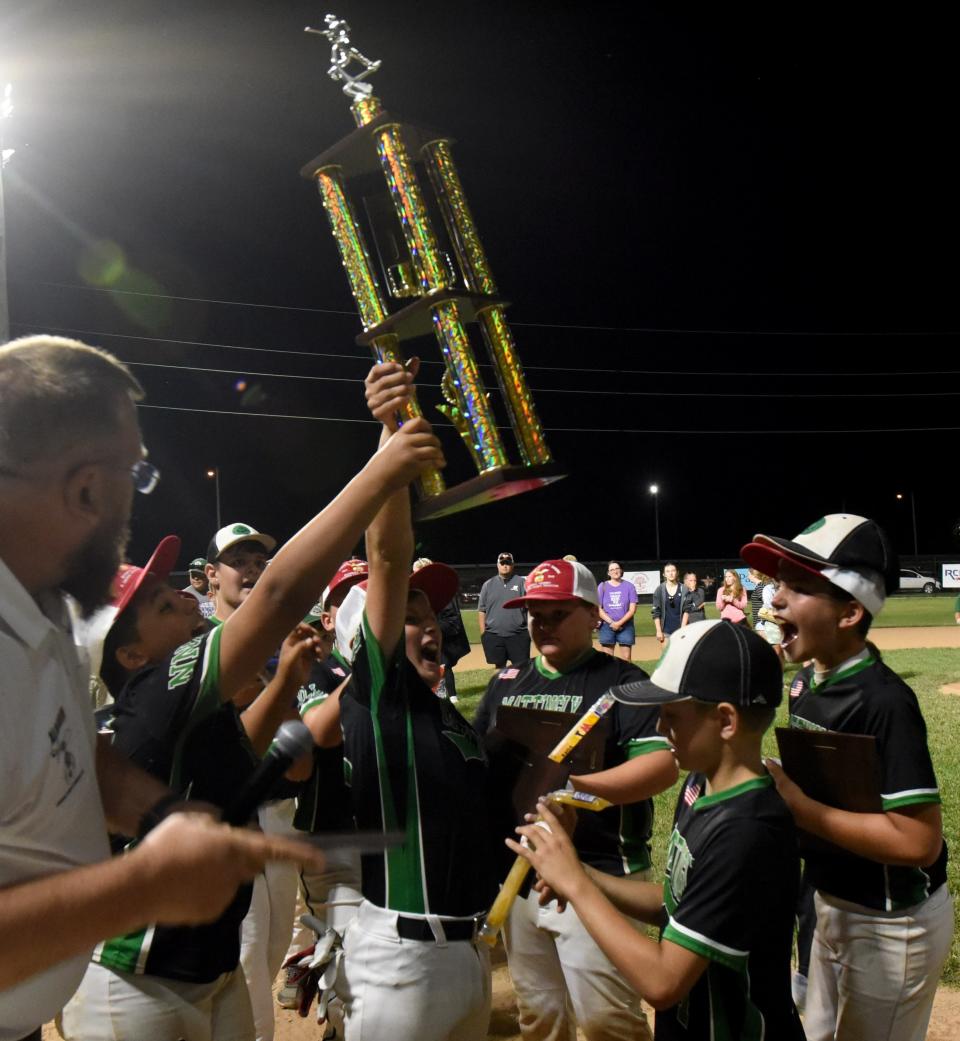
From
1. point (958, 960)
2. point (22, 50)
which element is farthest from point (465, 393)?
point (22, 50)

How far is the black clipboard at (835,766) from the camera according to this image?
8.38 feet

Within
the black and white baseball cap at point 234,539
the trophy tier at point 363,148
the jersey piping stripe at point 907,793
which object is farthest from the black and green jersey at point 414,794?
the black and white baseball cap at point 234,539

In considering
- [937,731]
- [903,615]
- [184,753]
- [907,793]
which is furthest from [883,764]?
[903,615]

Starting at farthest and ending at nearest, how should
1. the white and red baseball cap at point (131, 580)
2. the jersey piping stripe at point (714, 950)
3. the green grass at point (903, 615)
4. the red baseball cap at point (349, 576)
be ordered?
the green grass at point (903, 615)
the red baseball cap at point (349, 576)
the white and red baseball cap at point (131, 580)
the jersey piping stripe at point (714, 950)

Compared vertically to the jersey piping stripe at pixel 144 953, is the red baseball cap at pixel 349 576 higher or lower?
higher

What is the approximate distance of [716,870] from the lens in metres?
2.14

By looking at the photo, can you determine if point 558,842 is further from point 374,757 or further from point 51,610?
point 51,610

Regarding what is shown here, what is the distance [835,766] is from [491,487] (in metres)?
1.31

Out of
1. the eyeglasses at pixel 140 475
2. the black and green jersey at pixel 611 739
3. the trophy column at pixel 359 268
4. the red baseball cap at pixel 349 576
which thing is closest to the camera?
the eyeglasses at pixel 140 475

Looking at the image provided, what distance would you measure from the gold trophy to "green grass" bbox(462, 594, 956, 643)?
1976 centimetres

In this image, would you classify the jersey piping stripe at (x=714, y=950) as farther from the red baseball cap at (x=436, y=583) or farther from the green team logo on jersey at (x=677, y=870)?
the red baseball cap at (x=436, y=583)

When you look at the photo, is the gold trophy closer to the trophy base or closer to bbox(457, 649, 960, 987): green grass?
the trophy base

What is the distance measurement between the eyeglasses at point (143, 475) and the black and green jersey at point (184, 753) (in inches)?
20.6

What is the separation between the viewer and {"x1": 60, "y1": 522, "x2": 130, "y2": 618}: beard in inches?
62.7
